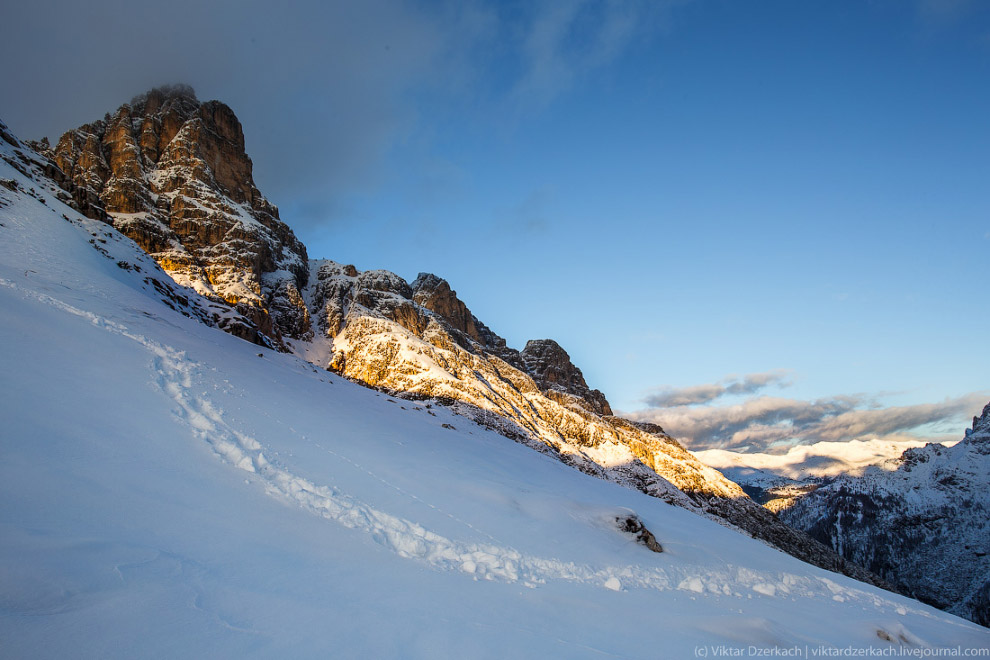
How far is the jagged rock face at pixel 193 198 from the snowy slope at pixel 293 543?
80.6 metres

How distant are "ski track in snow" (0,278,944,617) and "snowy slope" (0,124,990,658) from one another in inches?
3.0

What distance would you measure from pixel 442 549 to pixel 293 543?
146 inches

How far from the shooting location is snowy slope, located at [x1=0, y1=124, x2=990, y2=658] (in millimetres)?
5129

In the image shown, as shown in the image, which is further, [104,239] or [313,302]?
[313,302]

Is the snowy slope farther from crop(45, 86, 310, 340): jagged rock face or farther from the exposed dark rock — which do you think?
crop(45, 86, 310, 340): jagged rock face

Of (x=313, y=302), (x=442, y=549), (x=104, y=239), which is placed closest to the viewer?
(x=442, y=549)

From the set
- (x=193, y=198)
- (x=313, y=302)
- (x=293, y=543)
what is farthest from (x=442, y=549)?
(x=313, y=302)

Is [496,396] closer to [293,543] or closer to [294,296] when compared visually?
[294,296]

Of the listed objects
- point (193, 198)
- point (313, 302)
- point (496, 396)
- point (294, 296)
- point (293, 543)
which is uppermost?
point (193, 198)

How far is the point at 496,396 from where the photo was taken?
11069cm

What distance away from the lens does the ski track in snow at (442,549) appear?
10258 mm

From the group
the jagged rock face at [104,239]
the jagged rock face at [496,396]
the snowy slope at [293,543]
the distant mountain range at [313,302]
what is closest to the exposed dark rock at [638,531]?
the snowy slope at [293,543]

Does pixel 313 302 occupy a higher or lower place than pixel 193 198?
lower

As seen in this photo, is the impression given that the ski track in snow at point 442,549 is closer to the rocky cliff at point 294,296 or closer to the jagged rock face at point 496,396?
the jagged rock face at point 496,396
